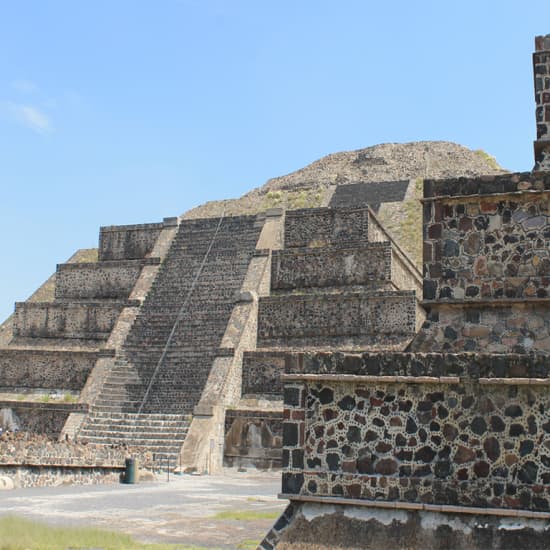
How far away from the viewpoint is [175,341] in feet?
73.0

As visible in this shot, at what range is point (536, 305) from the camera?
26.7 ft

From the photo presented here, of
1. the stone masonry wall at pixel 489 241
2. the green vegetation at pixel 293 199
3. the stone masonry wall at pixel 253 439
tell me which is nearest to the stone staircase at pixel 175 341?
the stone masonry wall at pixel 253 439

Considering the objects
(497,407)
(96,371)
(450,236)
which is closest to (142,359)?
(96,371)

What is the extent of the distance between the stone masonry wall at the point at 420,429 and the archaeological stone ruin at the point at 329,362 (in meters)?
0.01

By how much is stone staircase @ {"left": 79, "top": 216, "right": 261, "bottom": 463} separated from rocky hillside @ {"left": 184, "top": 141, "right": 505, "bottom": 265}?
807cm

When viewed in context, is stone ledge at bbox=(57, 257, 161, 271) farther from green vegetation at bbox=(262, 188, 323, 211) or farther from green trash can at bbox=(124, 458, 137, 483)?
green trash can at bbox=(124, 458, 137, 483)

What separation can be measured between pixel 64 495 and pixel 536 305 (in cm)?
860

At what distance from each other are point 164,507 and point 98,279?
51.4 feet

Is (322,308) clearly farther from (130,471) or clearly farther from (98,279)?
(98,279)

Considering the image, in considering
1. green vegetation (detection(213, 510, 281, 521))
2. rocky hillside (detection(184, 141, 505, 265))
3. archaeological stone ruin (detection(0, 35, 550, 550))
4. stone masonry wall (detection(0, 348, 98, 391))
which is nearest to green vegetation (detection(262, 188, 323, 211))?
rocky hillside (detection(184, 141, 505, 265))

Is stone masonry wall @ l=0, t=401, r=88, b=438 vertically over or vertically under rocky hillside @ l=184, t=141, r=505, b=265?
under

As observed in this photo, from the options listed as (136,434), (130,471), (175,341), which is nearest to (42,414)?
(136,434)

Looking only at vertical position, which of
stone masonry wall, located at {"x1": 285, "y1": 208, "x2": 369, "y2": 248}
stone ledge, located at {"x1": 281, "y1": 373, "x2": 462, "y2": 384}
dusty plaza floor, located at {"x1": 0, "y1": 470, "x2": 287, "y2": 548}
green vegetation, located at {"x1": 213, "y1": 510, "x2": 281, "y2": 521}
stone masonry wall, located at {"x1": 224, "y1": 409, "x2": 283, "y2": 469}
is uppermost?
stone masonry wall, located at {"x1": 285, "y1": 208, "x2": 369, "y2": 248}

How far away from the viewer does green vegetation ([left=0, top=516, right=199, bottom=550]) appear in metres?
8.15
